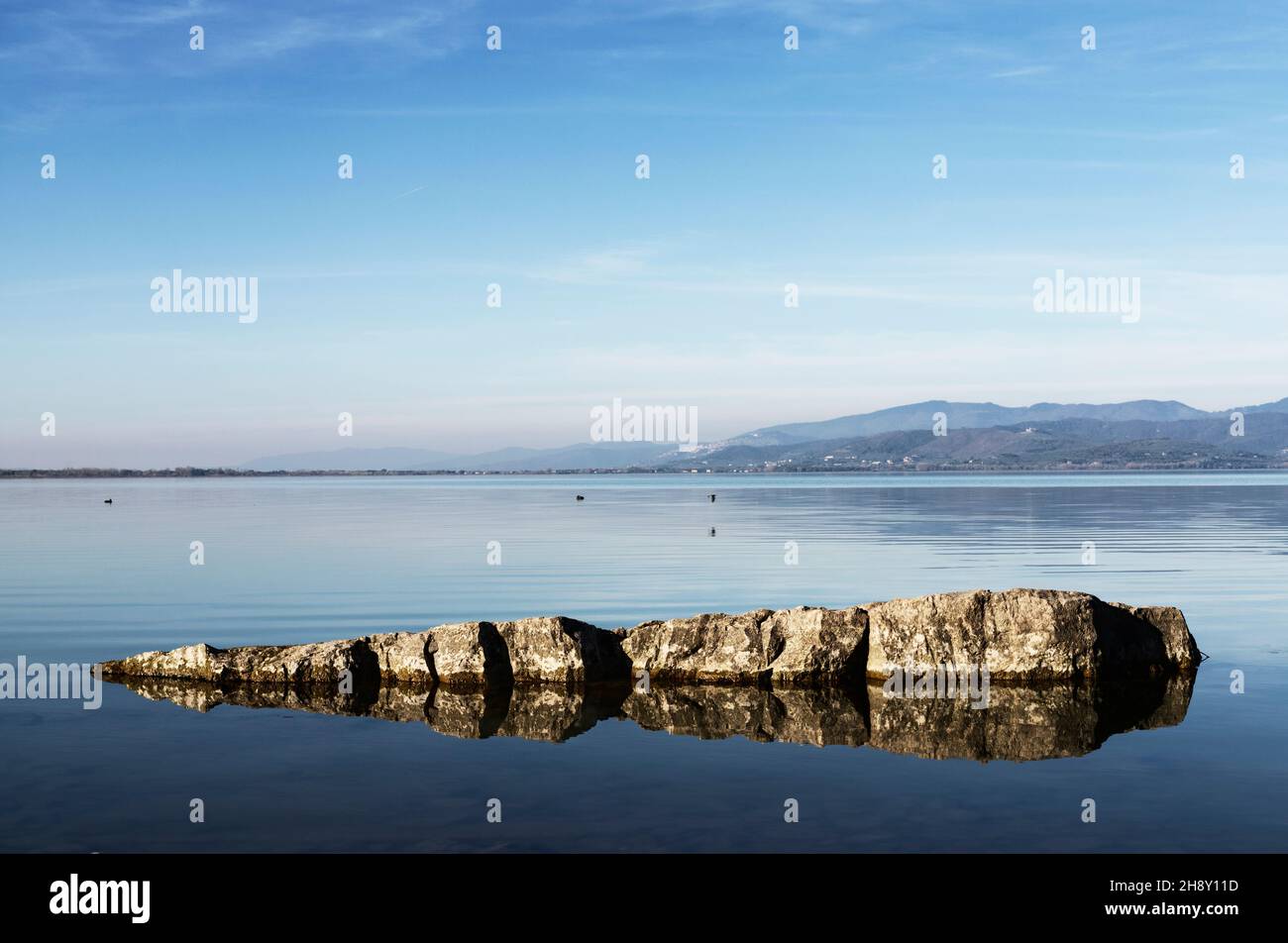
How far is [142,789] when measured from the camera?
12.7 metres

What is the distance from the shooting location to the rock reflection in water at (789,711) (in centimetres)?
1478

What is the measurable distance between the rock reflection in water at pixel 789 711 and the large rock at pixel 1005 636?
0.44 metres

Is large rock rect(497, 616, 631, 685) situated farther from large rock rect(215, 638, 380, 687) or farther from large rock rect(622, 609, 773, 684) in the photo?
large rock rect(215, 638, 380, 687)

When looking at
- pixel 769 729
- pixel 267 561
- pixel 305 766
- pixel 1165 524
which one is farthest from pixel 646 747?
pixel 1165 524

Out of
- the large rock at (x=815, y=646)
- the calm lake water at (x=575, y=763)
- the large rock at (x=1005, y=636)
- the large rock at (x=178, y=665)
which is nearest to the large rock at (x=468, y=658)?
the calm lake water at (x=575, y=763)

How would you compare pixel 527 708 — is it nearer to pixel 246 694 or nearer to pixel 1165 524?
pixel 246 694

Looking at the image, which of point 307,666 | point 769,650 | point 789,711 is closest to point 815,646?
point 769,650

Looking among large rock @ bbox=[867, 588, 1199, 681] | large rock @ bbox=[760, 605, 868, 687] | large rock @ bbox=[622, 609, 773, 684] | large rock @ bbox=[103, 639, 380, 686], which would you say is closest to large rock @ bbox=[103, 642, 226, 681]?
large rock @ bbox=[103, 639, 380, 686]

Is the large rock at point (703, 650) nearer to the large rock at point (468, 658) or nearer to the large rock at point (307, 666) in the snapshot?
the large rock at point (468, 658)

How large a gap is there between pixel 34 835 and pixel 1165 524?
53.4 meters

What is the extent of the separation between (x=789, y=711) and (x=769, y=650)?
2115 millimetres

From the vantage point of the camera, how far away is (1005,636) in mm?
18016

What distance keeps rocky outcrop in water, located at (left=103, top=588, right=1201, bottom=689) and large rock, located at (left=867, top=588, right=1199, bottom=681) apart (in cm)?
1
